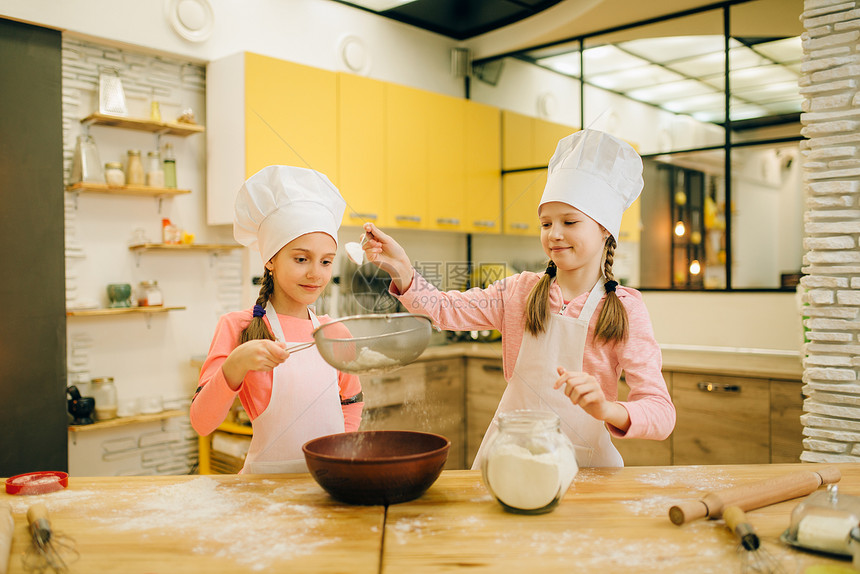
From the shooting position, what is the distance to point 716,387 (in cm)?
283

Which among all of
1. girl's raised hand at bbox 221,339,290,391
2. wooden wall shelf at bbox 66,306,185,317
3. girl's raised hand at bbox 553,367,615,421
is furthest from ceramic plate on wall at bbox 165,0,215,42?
girl's raised hand at bbox 553,367,615,421

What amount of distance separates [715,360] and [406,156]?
1960 millimetres

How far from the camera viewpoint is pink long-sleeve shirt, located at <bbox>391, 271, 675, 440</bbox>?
1267 millimetres

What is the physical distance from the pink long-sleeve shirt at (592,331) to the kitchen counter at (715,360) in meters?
0.95

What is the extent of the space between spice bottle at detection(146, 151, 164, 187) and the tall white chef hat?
2054 millimetres

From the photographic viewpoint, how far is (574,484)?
123 cm

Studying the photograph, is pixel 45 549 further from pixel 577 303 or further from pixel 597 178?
pixel 597 178

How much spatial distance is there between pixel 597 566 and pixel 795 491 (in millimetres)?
486

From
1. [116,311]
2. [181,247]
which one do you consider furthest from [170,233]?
[116,311]

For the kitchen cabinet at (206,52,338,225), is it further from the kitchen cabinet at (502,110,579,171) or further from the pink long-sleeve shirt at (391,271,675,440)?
the pink long-sleeve shirt at (391,271,675,440)

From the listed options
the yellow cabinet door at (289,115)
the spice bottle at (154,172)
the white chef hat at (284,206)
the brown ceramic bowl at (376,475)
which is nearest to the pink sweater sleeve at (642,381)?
the brown ceramic bowl at (376,475)

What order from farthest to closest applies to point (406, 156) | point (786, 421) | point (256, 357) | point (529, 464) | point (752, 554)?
point (406, 156) < point (786, 421) < point (256, 357) < point (529, 464) < point (752, 554)

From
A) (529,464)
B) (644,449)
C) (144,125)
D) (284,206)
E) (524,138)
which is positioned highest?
(524,138)

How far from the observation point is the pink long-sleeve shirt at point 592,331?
1267 mm
